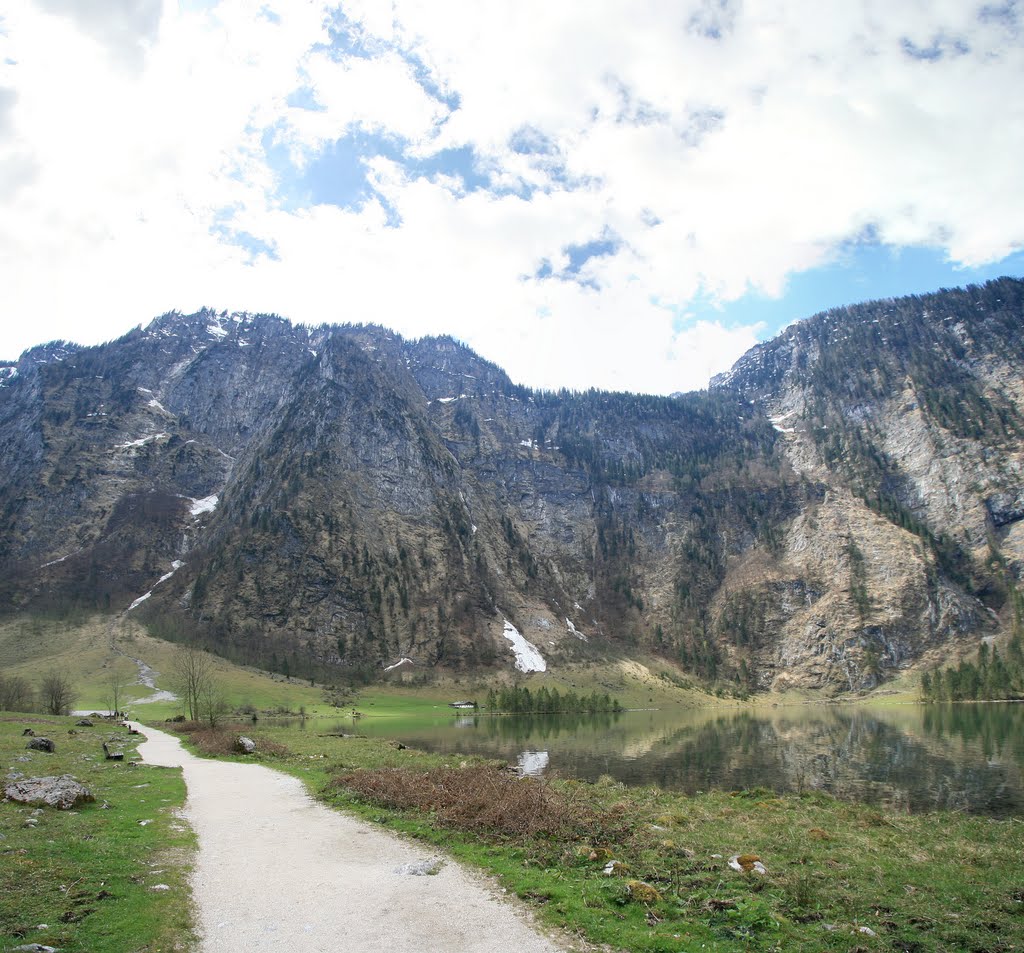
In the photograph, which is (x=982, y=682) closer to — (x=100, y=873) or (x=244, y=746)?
(x=244, y=746)

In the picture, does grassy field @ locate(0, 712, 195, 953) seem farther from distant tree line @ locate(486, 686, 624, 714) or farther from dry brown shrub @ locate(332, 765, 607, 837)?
distant tree line @ locate(486, 686, 624, 714)

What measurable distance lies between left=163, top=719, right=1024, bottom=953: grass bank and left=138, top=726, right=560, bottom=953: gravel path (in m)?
1.33

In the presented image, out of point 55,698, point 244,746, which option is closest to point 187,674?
point 55,698

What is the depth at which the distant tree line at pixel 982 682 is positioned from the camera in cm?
16312

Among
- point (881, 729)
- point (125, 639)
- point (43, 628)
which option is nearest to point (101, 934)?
point (881, 729)

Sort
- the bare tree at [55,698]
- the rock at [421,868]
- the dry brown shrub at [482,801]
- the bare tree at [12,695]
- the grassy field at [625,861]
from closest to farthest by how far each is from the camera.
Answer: the grassy field at [625,861] < the rock at [421,868] < the dry brown shrub at [482,801] < the bare tree at [12,695] < the bare tree at [55,698]

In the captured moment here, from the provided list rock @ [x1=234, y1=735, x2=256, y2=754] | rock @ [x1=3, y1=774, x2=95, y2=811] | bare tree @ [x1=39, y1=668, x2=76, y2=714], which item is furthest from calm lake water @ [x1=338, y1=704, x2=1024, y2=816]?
bare tree @ [x1=39, y1=668, x2=76, y2=714]

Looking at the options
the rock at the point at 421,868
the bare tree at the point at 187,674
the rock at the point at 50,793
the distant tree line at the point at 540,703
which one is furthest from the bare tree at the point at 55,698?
the distant tree line at the point at 540,703

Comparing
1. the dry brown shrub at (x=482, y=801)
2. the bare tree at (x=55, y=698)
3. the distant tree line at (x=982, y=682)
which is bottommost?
the distant tree line at (x=982, y=682)

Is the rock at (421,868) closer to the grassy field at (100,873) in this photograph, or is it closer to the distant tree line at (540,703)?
the grassy field at (100,873)

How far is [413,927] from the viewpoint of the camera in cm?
1298

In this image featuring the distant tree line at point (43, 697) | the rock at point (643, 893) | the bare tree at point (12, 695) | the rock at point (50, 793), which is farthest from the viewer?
the distant tree line at point (43, 697)

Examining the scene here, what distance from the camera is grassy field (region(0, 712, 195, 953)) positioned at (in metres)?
12.0

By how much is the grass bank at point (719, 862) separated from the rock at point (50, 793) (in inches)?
416
